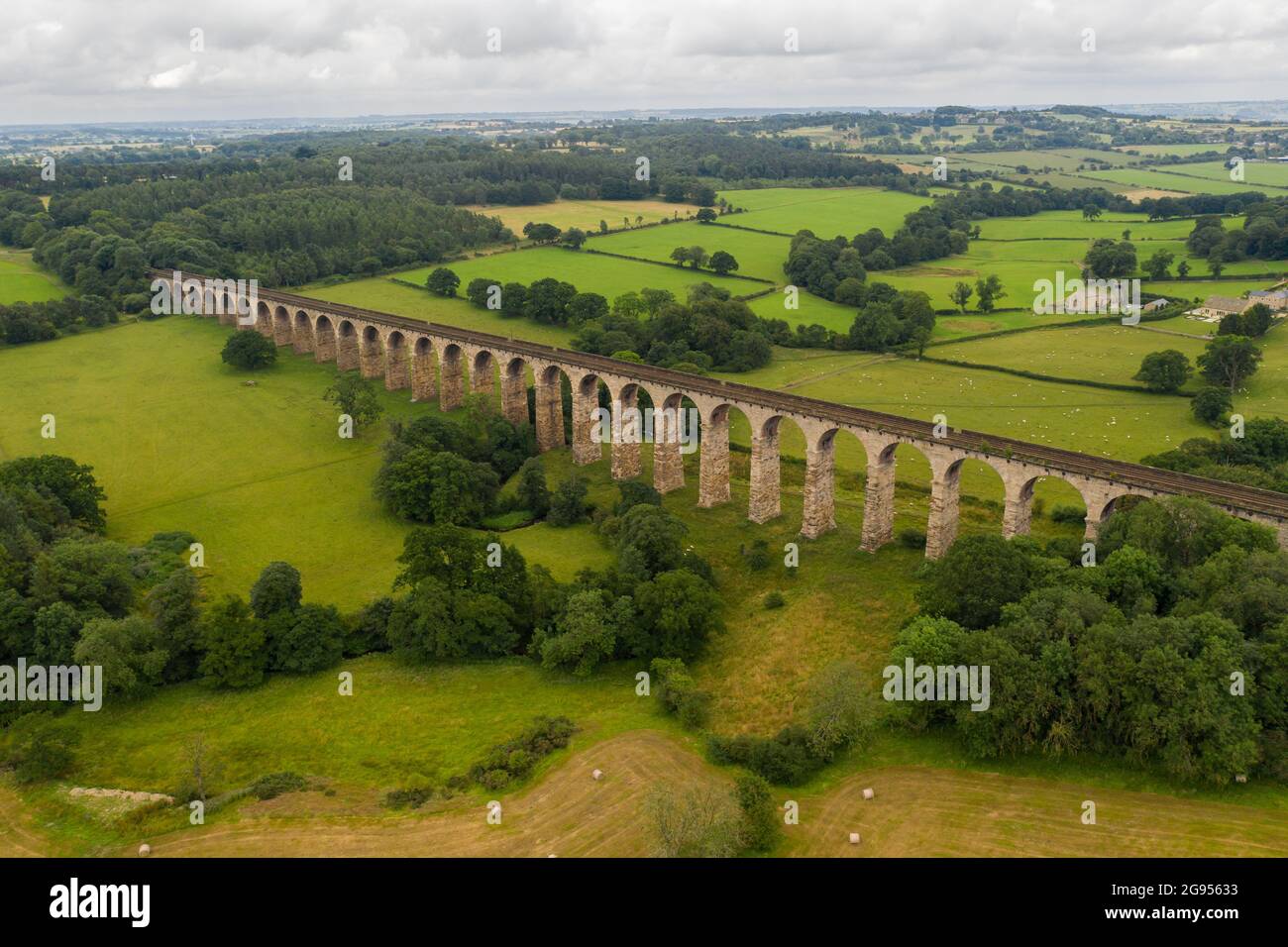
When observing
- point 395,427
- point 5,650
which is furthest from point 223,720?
point 395,427

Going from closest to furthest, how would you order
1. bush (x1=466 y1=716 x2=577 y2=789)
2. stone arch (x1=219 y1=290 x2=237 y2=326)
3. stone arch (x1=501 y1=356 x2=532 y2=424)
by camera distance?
bush (x1=466 y1=716 x2=577 y2=789), stone arch (x1=501 y1=356 x2=532 y2=424), stone arch (x1=219 y1=290 x2=237 y2=326)

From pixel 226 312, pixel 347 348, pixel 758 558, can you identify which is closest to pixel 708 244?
pixel 226 312

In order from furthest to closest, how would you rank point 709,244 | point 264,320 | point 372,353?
point 709,244 < point 264,320 < point 372,353

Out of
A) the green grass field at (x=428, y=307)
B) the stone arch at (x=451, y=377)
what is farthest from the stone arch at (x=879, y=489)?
the green grass field at (x=428, y=307)

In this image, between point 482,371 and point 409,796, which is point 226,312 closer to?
point 482,371

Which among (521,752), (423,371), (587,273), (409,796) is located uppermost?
(587,273)

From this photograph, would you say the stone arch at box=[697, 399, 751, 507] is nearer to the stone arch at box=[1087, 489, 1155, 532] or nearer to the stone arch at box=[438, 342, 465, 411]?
the stone arch at box=[1087, 489, 1155, 532]

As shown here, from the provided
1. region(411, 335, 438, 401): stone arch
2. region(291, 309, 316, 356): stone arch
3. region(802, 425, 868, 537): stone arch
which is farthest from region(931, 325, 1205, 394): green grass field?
region(291, 309, 316, 356): stone arch
